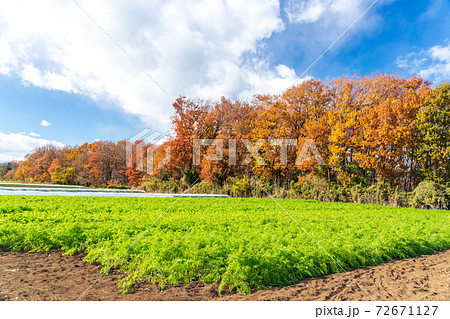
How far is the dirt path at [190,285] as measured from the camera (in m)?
3.32

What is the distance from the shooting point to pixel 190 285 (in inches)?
141

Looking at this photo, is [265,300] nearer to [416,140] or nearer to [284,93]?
[416,140]

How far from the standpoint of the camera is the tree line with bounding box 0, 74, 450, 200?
1736 centimetres

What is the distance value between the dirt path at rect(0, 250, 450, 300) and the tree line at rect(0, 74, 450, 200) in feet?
51.1

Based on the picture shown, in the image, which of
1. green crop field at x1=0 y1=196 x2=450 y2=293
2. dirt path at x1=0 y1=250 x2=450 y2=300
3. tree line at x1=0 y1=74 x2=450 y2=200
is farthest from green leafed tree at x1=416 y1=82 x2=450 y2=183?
dirt path at x1=0 y1=250 x2=450 y2=300

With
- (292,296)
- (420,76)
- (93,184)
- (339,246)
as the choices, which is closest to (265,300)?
(292,296)

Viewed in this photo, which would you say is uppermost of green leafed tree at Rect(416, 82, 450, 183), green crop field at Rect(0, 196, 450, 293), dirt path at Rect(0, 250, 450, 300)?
green leafed tree at Rect(416, 82, 450, 183)

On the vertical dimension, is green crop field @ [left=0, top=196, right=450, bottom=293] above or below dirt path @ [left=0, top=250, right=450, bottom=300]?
above

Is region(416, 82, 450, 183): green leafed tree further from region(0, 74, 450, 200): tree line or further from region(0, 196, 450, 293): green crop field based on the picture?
region(0, 196, 450, 293): green crop field

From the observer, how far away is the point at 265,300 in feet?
10.5

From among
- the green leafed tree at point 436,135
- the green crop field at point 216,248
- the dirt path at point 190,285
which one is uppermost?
the green leafed tree at point 436,135

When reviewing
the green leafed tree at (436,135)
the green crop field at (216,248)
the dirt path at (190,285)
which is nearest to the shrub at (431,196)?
the green leafed tree at (436,135)

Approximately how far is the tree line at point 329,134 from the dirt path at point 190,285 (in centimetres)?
1559

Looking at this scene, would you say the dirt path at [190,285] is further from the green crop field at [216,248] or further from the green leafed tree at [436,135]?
the green leafed tree at [436,135]
